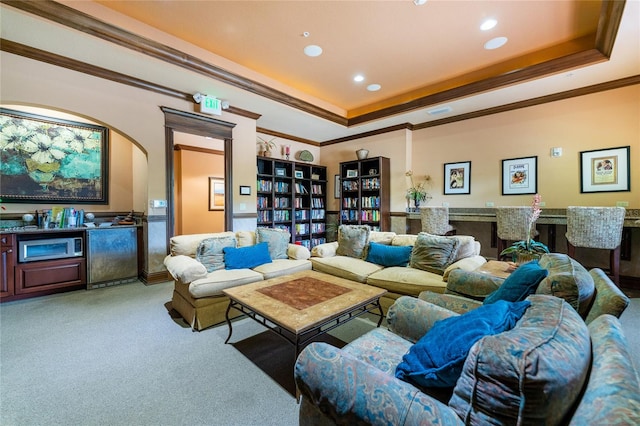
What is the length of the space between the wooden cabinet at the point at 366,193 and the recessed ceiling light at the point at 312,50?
256 centimetres

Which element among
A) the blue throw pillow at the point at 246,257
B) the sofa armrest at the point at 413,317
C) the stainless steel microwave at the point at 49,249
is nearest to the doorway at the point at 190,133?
the stainless steel microwave at the point at 49,249

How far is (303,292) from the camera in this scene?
7.36 feet

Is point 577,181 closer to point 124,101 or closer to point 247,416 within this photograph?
point 247,416

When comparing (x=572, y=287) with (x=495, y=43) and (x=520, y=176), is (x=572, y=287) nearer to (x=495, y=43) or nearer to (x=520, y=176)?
(x=495, y=43)

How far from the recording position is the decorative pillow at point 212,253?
3.00 metres

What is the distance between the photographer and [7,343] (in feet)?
7.39

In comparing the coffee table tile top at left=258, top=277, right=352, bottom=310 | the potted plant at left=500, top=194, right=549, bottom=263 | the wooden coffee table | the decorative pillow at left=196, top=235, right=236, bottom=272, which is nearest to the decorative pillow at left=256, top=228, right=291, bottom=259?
the decorative pillow at left=196, top=235, right=236, bottom=272

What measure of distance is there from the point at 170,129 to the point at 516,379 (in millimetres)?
4687

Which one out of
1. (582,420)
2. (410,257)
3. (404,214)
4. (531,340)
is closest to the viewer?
(582,420)

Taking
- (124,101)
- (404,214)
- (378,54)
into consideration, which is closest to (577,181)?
(404,214)

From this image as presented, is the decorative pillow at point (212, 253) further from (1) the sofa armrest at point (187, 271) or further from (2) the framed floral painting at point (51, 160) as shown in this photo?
(2) the framed floral painting at point (51, 160)

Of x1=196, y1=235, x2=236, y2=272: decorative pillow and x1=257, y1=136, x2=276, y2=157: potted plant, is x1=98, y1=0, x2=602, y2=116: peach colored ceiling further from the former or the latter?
x1=196, y1=235, x2=236, y2=272: decorative pillow

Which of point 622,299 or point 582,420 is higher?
point 622,299

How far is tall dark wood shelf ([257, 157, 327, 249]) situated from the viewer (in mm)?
5824
